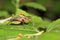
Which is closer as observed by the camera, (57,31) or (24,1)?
(57,31)

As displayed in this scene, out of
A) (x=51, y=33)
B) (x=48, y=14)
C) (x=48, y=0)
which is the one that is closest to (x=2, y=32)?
(x=51, y=33)

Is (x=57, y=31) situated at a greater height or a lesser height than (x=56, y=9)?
lesser

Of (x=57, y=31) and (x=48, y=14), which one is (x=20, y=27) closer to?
(x=57, y=31)

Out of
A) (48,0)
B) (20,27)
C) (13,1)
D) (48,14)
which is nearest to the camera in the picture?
(20,27)

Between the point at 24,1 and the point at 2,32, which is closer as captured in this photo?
the point at 2,32

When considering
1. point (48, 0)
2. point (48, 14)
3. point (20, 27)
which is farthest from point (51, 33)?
point (48, 0)

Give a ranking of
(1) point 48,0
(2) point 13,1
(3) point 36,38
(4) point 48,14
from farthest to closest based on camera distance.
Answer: (1) point 48,0, (4) point 48,14, (2) point 13,1, (3) point 36,38

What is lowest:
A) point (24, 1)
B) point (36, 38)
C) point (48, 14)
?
point (36, 38)

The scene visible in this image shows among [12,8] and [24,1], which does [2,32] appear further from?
[24,1]

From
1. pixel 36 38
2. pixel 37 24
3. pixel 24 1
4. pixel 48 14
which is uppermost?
pixel 24 1
